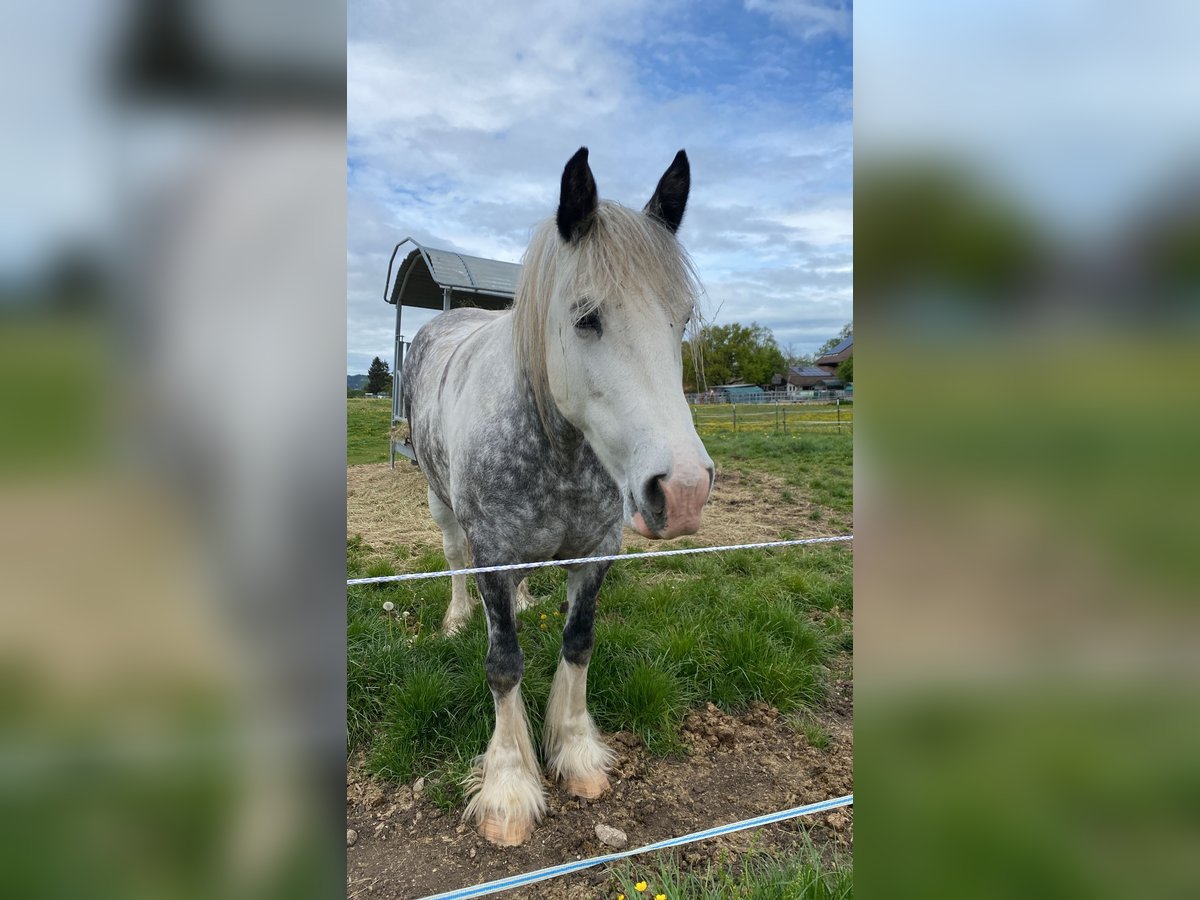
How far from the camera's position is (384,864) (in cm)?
186

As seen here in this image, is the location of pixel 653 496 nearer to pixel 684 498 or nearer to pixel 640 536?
pixel 684 498

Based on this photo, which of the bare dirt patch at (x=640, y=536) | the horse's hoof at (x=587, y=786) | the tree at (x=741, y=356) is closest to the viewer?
the horse's hoof at (x=587, y=786)

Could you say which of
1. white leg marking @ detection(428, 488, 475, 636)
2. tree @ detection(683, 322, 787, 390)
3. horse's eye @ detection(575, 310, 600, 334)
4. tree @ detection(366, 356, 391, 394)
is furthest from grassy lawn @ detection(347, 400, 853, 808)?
tree @ detection(366, 356, 391, 394)

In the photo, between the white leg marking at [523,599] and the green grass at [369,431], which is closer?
the white leg marking at [523,599]

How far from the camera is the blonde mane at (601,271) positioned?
5.13 ft

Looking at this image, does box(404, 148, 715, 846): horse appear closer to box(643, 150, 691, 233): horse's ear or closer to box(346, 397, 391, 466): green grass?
box(643, 150, 691, 233): horse's ear

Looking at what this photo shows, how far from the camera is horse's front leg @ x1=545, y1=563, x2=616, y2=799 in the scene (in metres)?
2.21

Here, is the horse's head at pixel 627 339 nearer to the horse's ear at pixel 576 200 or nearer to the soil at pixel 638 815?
the horse's ear at pixel 576 200

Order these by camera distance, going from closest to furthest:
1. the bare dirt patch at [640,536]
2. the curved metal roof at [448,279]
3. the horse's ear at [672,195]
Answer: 1. the horse's ear at [672,195]
2. the curved metal roof at [448,279]
3. the bare dirt patch at [640,536]
